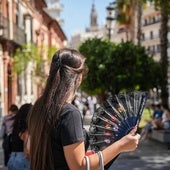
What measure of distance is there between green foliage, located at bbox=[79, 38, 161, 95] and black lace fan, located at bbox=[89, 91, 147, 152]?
64.9 feet

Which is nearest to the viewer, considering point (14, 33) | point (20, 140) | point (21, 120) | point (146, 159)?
point (21, 120)

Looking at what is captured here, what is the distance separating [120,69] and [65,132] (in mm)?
20680

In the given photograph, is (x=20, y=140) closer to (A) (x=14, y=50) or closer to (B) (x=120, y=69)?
(B) (x=120, y=69)

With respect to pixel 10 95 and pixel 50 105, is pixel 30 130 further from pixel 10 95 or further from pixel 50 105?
pixel 10 95

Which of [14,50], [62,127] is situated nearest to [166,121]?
[62,127]

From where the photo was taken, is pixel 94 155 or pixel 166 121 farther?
pixel 166 121

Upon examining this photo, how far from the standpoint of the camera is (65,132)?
287cm

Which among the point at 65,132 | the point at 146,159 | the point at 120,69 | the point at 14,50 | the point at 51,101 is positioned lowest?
the point at 146,159

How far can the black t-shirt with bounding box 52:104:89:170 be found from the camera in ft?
9.36

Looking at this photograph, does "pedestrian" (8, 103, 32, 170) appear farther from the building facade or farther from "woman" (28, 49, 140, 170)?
the building facade

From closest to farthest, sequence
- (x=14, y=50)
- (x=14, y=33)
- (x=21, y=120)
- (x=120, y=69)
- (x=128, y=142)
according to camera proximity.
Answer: (x=128, y=142) → (x=21, y=120) → (x=120, y=69) → (x=14, y=33) → (x=14, y=50)

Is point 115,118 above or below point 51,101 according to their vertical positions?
below

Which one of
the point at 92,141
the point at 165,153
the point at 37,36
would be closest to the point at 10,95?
the point at 37,36

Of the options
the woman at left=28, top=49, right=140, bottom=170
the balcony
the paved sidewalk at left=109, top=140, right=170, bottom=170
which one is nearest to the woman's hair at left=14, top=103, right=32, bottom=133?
the woman at left=28, top=49, right=140, bottom=170
